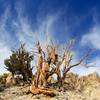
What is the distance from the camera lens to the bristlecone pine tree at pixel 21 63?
2665cm

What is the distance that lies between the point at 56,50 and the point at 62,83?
10.3 feet

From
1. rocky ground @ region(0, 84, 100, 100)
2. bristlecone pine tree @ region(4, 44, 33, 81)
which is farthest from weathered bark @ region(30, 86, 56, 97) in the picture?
bristlecone pine tree @ region(4, 44, 33, 81)

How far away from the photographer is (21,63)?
2734cm

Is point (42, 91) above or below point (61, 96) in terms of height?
above

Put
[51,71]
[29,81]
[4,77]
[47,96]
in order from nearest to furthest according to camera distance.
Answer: [47,96], [51,71], [29,81], [4,77]

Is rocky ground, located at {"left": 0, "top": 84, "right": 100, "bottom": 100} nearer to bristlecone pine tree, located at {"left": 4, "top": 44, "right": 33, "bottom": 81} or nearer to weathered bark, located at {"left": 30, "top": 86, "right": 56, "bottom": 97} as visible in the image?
weathered bark, located at {"left": 30, "top": 86, "right": 56, "bottom": 97}

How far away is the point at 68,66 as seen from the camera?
73.4 feet

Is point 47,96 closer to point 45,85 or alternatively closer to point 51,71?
point 45,85

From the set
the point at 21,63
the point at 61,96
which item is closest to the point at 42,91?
the point at 61,96

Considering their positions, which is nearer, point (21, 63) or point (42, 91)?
point (42, 91)

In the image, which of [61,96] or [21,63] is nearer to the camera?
[61,96]

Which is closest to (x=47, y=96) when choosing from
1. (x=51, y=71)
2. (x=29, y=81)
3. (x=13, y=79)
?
(x=51, y=71)

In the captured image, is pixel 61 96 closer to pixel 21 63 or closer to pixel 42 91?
pixel 42 91

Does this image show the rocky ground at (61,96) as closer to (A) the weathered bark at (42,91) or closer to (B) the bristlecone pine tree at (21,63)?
(A) the weathered bark at (42,91)
